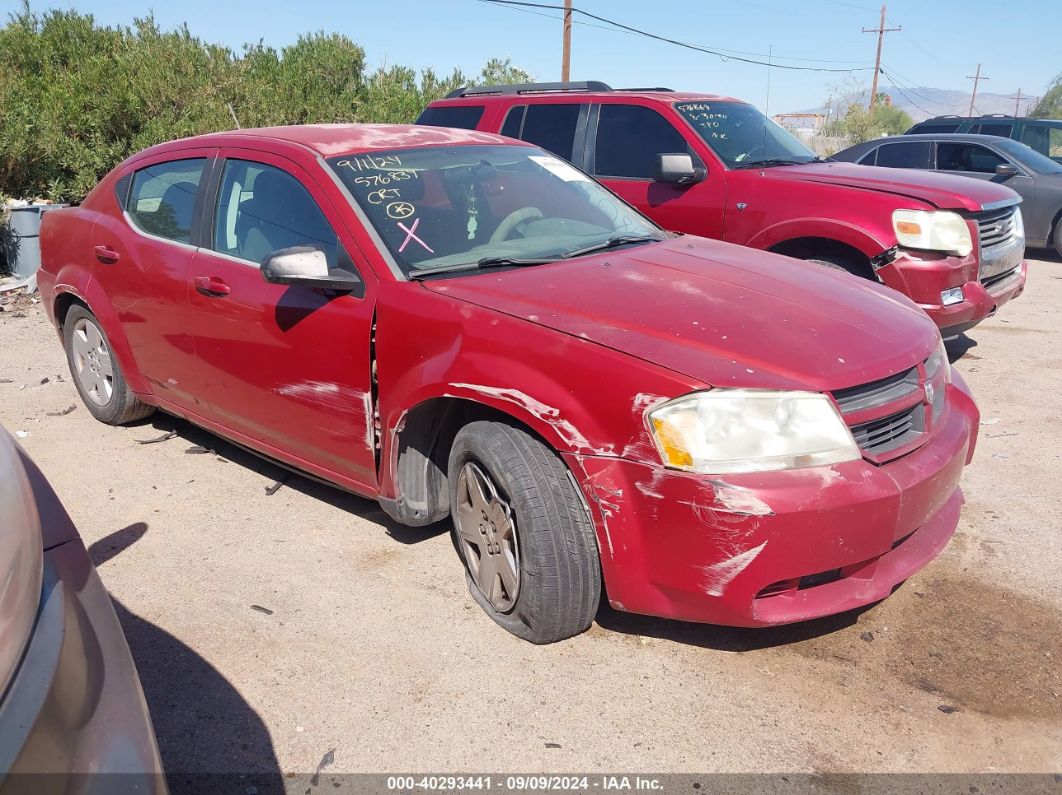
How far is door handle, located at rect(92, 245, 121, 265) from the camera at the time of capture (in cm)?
472

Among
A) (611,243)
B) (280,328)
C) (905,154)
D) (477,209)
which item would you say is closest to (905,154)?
(905,154)

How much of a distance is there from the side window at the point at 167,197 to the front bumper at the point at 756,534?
262 centimetres

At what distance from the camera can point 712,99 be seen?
7.30 meters

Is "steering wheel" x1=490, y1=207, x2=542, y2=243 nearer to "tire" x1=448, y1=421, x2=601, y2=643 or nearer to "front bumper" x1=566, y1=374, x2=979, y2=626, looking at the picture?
"tire" x1=448, y1=421, x2=601, y2=643

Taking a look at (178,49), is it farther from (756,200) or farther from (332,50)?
(756,200)

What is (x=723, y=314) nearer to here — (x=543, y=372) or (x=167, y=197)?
(x=543, y=372)

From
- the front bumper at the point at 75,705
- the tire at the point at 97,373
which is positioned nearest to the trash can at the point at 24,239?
the tire at the point at 97,373

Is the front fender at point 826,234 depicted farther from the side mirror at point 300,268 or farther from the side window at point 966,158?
the side window at point 966,158

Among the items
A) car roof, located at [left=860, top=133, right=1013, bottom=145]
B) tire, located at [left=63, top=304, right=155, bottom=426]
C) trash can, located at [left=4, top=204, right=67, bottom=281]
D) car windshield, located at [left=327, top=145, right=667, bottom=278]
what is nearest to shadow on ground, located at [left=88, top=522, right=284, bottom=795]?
car windshield, located at [left=327, top=145, right=667, bottom=278]

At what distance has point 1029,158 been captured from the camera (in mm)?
11383

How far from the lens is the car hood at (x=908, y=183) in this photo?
6.01 m

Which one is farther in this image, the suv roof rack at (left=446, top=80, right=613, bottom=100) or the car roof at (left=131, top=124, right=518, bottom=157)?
the suv roof rack at (left=446, top=80, right=613, bottom=100)

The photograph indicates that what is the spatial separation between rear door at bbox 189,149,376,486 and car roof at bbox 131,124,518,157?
13 cm

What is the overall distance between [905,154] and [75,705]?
38.8ft
